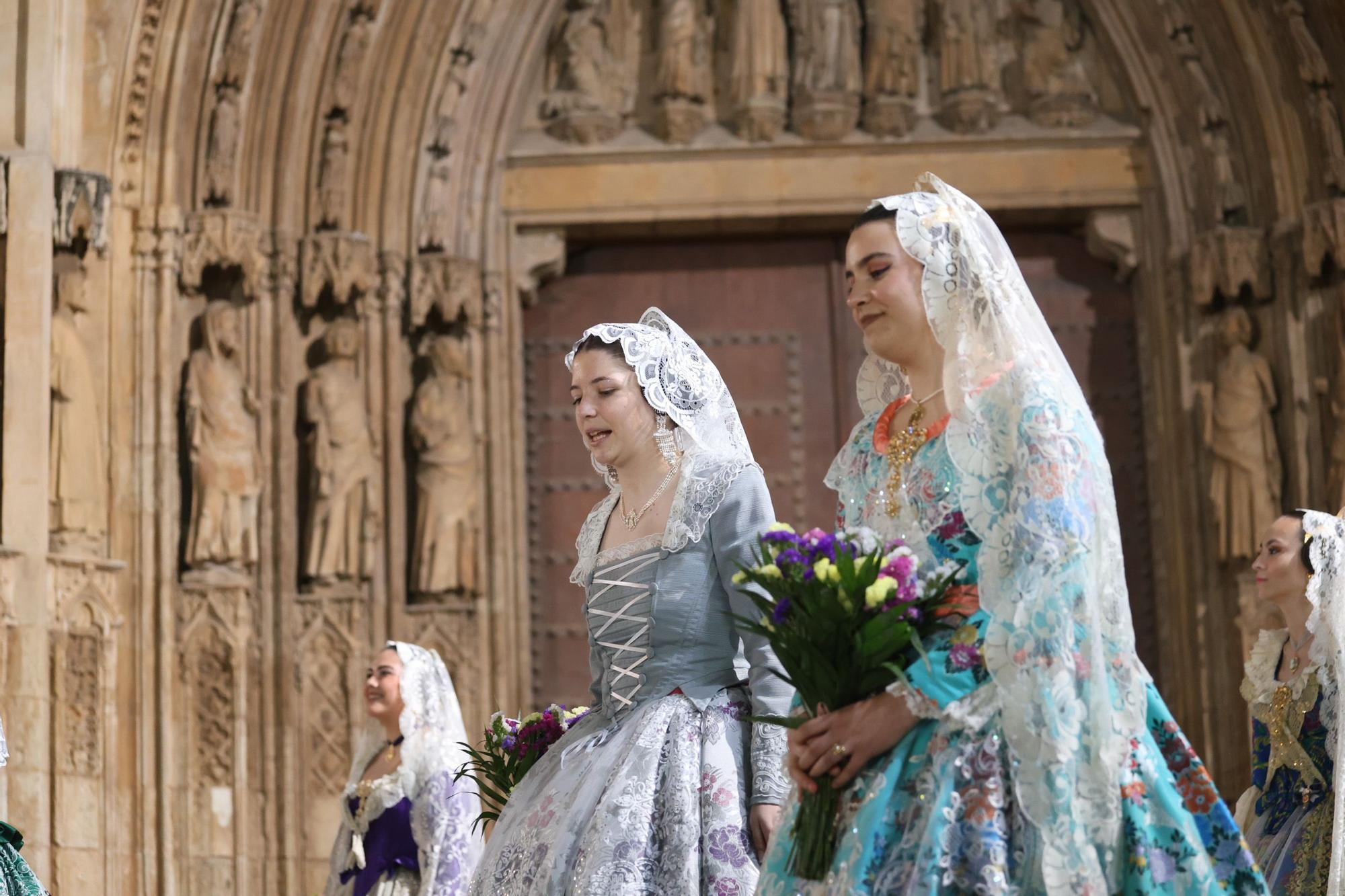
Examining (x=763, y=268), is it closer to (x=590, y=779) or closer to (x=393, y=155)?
(x=393, y=155)

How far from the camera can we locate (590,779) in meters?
3.96

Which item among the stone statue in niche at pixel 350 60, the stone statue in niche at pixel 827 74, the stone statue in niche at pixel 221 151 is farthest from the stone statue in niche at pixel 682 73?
the stone statue in niche at pixel 221 151

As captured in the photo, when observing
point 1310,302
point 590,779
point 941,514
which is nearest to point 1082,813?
point 941,514

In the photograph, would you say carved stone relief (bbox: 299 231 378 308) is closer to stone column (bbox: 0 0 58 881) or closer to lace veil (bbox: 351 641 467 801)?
stone column (bbox: 0 0 58 881)

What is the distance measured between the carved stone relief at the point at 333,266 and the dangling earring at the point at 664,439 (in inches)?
209

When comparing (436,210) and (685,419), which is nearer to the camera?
(685,419)

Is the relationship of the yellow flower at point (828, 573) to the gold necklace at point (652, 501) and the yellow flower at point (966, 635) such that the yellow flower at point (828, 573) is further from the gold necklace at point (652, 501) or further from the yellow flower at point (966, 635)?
the gold necklace at point (652, 501)

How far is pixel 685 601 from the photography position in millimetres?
4129

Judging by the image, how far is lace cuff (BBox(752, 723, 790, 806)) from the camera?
3883mm

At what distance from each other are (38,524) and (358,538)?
183 centimetres

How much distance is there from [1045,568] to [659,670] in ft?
4.33

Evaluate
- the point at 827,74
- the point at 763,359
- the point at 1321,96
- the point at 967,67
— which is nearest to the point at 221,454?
the point at 763,359

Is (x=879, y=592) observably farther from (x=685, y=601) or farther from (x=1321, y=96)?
(x=1321, y=96)

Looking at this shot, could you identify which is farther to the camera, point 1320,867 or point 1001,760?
point 1320,867
